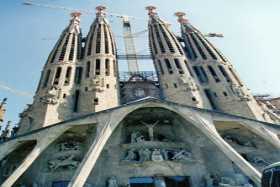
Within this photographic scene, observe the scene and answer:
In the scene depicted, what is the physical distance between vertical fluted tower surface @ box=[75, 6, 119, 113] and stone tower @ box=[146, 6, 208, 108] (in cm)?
520

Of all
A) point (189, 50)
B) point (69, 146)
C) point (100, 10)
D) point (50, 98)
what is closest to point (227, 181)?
point (69, 146)

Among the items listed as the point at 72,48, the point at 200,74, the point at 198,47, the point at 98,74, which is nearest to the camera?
the point at 98,74

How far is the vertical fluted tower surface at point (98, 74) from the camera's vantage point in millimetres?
25895

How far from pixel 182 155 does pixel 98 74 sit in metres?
13.8

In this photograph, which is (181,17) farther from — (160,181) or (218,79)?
(160,181)

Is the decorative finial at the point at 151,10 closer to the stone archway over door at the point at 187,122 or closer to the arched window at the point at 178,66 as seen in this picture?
the arched window at the point at 178,66

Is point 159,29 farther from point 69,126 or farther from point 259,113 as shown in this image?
point 69,126

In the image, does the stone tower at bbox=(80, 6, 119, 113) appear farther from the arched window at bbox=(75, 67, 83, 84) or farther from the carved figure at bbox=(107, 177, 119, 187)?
the carved figure at bbox=(107, 177, 119, 187)

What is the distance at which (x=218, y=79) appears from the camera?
30344 mm

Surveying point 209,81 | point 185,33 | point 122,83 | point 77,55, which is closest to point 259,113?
point 209,81

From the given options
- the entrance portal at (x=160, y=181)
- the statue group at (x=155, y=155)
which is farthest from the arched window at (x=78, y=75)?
the entrance portal at (x=160, y=181)

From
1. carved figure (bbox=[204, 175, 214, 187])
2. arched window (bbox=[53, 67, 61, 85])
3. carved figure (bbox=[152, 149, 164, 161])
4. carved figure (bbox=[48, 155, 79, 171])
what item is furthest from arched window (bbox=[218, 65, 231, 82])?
carved figure (bbox=[48, 155, 79, 171])

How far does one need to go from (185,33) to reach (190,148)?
2261 cm

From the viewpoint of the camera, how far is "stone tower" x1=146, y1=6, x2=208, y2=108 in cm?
2736
